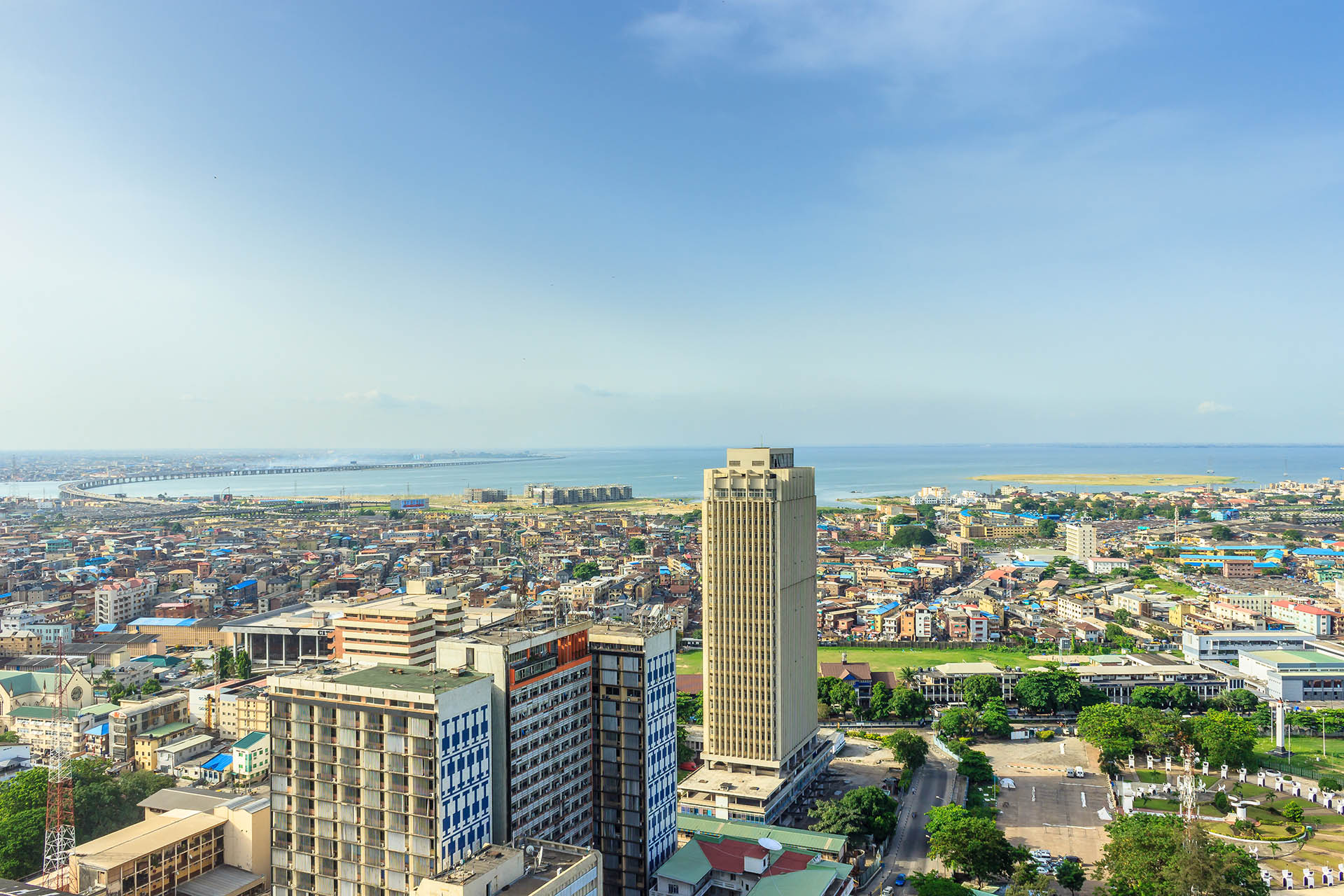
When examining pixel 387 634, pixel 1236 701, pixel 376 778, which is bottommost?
pixel 1236 701

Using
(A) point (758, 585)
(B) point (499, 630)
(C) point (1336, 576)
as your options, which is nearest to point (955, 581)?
(C) point (1336, 576)

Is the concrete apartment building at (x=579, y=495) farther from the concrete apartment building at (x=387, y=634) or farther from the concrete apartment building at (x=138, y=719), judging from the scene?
the concrete apartment building at (x=387, y=634)

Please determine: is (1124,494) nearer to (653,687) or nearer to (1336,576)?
(1336,576)

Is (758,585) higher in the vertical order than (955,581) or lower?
higher

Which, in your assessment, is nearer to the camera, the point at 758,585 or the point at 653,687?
the point at 653,687

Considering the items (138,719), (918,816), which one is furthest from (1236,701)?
(138,719)

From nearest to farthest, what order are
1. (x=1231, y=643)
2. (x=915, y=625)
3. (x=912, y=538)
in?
(x=1231, y=643)
(x=915, y=625)
(x=912, y=538)

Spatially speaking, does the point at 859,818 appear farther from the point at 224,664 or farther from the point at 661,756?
the point at 224,664
